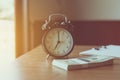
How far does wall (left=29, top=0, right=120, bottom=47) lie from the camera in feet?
9.50

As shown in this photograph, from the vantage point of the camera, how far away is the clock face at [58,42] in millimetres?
1493

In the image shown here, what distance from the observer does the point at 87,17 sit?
299 centimetres

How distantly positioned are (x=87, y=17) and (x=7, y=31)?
0.90 metres

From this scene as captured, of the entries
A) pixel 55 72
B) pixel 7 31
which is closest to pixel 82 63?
pixel 55 72

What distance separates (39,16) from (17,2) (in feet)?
0.89

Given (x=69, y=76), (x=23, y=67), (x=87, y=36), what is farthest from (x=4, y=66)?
(x=87, y=36)

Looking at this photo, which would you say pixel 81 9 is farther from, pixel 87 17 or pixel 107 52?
pixel 107 52

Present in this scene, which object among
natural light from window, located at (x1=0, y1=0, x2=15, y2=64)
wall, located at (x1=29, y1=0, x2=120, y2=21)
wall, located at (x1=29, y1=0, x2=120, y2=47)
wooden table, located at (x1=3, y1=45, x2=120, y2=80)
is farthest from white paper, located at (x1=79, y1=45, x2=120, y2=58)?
A: natural light from window, located at (x1=0, y1=0, x2=15, y2=64)

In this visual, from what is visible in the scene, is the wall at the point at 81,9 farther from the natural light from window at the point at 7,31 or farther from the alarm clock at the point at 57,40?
the alarm clock at the point at 57,40

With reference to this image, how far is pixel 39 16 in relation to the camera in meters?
3.04

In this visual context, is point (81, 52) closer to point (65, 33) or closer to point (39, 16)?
point (65, 33)

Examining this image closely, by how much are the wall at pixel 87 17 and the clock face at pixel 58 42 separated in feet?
4.68

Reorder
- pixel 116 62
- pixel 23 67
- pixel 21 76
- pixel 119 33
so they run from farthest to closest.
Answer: pixel 119 33 → pixel 116 62 → pixel 23 67 → pixel 21 76

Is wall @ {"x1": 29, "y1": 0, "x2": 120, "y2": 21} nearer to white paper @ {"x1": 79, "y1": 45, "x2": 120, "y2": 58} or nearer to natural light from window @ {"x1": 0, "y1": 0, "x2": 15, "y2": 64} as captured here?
natural light from window @ {"x1": 0, "y1": 0, "x2": 15, "y2": 64}
